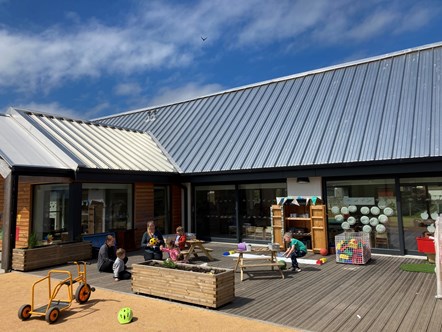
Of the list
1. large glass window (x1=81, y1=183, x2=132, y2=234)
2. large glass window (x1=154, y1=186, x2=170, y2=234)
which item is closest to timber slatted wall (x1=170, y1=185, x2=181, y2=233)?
large glass window (x1=154, y1=186, x2=170, y2=234)

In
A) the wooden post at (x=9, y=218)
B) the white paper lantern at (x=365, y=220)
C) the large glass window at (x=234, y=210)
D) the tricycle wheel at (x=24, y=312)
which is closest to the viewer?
the tricycle wheel at (x=24, y=312)

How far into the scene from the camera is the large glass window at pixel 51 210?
39.4 ft

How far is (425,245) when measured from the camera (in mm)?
9656

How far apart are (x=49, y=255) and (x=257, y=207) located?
24.7ft

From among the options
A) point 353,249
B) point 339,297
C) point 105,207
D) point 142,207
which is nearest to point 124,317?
point 339,297

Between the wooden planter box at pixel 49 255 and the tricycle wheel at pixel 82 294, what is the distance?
403 cm

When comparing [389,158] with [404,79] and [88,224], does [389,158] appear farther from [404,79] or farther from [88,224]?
[88,224]

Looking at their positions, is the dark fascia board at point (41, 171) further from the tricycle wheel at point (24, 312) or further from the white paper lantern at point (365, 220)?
the white paper lantern at point (365, 220)

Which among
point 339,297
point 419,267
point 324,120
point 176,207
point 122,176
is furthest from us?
point 176,207

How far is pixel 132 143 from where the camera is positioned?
1609 centimetres

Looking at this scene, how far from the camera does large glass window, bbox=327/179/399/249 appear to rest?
10984 millimetres

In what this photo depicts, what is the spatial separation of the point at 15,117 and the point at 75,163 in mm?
4062

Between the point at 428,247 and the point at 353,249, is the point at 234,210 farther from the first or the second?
the point at 428,247

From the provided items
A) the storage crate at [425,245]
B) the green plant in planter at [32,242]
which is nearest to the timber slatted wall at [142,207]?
the green plant in planter at [32,242]
